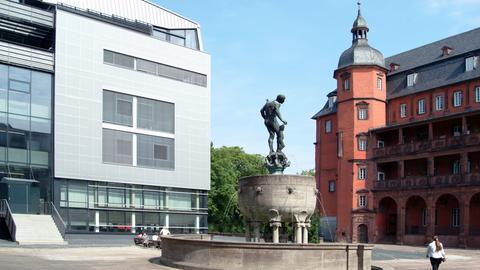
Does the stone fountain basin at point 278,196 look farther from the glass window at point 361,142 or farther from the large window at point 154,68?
the glass window at point 361,142

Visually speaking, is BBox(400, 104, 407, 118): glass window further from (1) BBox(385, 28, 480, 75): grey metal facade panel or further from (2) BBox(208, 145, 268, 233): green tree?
(2) BBox(208, 145, 268, 233): green tree

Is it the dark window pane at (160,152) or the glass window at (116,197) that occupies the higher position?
the dark window pane at (160,152)

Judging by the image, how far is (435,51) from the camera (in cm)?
6644

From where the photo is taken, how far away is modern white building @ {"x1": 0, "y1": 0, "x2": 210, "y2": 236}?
4462 cm

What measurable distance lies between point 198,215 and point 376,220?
19845 mm

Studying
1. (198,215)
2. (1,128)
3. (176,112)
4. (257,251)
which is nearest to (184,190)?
(198,215)

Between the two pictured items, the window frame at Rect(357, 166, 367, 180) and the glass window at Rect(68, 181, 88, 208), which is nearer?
the glass window at Rect(68, 181, 88, 208)

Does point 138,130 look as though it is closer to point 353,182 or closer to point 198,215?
point 198,215

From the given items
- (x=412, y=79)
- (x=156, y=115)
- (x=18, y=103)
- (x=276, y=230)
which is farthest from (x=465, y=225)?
(x=18, y=103)

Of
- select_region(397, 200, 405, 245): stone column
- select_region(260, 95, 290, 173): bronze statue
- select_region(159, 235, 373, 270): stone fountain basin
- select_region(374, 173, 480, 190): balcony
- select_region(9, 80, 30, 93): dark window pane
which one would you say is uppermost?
select_region(9, 80, 30, 93): dark window pane

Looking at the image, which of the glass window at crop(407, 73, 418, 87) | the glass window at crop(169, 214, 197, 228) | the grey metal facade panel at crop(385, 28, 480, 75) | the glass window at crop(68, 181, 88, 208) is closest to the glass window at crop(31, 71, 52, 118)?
the glass window at crop(68, 181, 88, 208)

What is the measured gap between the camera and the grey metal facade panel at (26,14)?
44.8 metres

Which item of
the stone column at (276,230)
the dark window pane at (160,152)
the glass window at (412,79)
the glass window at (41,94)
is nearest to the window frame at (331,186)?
the glass window at (412,79)

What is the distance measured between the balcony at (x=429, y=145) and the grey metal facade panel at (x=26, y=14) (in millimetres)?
35735
